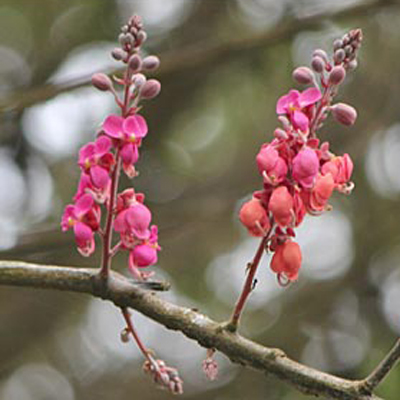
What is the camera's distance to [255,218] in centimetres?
168

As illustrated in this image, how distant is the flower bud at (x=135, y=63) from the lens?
5.61ft

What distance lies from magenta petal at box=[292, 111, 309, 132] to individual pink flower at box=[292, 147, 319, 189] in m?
0.05

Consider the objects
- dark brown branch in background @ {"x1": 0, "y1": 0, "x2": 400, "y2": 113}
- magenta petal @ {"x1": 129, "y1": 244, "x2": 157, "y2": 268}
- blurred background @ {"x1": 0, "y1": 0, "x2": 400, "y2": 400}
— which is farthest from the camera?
blurred background @ {"x1": 0, "y1": 0, "x2": 400, "y2": 400}

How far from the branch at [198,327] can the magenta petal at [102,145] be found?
282 mm

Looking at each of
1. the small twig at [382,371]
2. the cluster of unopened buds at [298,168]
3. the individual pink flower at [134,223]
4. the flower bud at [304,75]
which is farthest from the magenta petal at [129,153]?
the small twig at [382,371]

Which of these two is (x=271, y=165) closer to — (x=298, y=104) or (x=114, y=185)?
(x=298, y=104)

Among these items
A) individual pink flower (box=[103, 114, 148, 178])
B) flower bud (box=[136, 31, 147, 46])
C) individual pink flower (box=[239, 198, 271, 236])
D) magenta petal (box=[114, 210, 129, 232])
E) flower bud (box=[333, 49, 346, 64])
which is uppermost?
flower bud (box=[136, 31, 147, 46])

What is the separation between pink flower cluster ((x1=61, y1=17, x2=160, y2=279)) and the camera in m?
1.73

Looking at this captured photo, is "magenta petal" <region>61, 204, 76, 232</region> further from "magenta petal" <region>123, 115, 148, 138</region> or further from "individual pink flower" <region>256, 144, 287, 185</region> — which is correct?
"individual pink flower" <region>256, 144, 287, 185</region>

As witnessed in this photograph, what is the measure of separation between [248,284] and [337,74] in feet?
1.47

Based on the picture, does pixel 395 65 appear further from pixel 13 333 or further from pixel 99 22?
pixel 13 333

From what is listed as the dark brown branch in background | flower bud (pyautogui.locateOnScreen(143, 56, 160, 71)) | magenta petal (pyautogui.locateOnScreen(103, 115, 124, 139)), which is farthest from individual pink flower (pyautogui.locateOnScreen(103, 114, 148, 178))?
the dark brown branch in background

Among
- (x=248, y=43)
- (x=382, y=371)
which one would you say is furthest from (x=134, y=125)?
(x=248, y=43)

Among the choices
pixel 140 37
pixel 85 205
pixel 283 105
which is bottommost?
pixel 85 205
